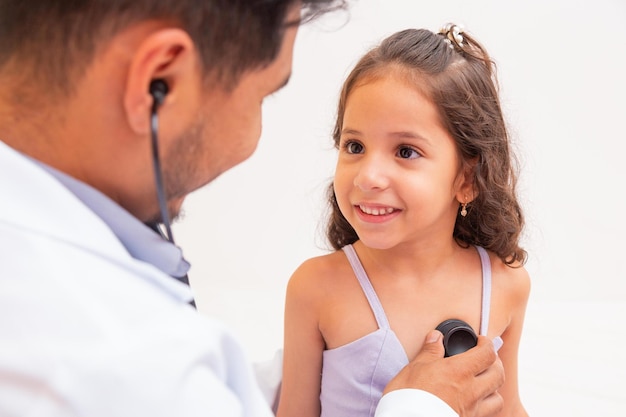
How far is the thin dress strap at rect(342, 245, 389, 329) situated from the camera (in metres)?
1.26

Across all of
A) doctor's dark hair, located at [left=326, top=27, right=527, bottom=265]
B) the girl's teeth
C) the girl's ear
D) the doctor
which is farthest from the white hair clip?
the doctor

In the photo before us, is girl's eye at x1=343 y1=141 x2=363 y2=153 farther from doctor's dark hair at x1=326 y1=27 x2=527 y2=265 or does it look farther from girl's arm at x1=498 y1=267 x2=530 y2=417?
girl's arm at x1=498 y1=267 x2=530 y2=417

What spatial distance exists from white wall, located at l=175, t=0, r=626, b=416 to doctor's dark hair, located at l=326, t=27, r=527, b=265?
97 cm

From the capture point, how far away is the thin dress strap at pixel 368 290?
1.26m

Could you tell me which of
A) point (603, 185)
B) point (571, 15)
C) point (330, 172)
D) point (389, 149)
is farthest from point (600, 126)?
point (389, 149)

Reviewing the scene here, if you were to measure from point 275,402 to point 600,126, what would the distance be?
1.58 m

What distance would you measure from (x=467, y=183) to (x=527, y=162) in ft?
3.74

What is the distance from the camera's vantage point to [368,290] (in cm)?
127

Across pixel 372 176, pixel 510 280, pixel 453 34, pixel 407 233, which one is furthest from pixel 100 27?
pixel 510 280

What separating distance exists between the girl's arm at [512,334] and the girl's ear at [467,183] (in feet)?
0.59

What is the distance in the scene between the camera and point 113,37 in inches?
25.9

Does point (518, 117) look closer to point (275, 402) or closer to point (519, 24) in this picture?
point (519, 24)

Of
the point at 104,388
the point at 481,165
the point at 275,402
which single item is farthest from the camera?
the point at 275,402

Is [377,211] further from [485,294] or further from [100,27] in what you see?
[100,27]
